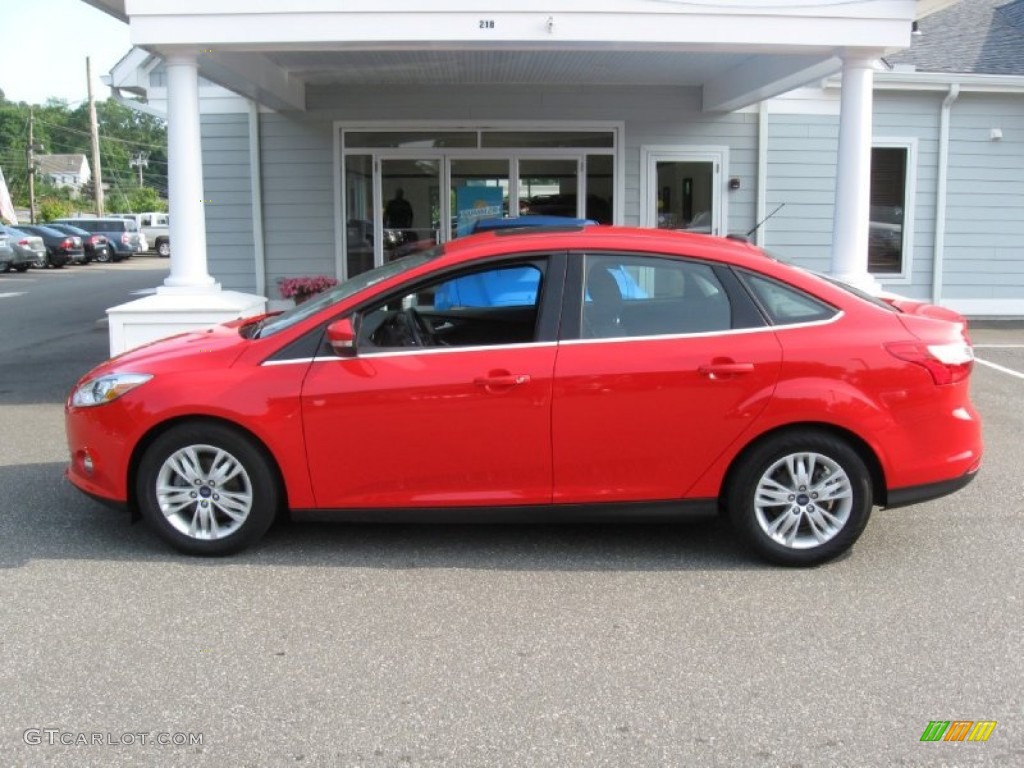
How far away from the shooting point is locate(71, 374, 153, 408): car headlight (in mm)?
4811

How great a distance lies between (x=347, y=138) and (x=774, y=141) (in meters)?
5.76

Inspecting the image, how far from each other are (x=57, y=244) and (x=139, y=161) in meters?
80.0

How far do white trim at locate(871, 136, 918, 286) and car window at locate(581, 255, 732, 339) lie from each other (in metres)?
9.56

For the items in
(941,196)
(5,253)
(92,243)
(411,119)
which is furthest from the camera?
(92,243)

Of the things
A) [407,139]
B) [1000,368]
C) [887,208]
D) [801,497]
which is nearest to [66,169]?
[407,139]

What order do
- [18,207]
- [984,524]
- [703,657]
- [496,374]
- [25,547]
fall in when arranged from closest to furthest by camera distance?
[703,657] < [496,374] < [25,547] < [984,524] < [18,207]

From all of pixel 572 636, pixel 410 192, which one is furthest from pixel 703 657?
pixel 410 192

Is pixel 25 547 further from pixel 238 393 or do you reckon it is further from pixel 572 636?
pixel 572 636

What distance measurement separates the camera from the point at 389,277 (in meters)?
4.91

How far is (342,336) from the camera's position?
4.60 meters

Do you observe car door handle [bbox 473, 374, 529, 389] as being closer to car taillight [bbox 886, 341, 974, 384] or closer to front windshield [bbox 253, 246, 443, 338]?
front windshield [bbox 253, 246, 443, 338]

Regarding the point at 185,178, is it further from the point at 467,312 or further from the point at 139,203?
the point at 139,203

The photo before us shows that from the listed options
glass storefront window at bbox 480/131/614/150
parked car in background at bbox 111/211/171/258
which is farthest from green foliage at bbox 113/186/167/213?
glass storefront window at bbox 480/131/614/150

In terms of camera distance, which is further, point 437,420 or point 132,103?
point 132,103
